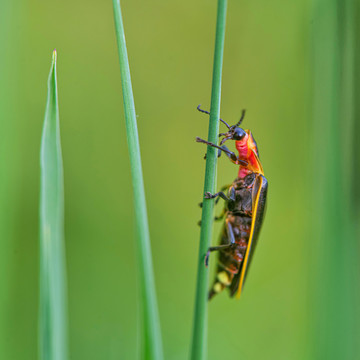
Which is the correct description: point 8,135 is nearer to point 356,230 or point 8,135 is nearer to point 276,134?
point 356,230

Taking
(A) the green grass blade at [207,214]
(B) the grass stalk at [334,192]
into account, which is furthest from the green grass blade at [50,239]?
(B) the grass stalk at [334,192]

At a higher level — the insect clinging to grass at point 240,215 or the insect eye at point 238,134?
the insect eye at point 238,134

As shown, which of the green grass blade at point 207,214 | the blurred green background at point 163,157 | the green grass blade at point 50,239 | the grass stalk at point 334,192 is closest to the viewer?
the green grass blade at point 50,239

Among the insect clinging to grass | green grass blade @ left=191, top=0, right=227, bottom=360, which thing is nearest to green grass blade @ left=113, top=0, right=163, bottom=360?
green grass blade @ left=191, top=0, right=227, bottom=360

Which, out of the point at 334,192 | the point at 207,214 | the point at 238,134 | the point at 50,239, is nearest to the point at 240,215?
the point at 238,134

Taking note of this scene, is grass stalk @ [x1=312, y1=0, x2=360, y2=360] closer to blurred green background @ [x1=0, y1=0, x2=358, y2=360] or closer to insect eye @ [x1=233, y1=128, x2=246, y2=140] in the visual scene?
insect eye @ [x1=233, y1=128, x2=246, y2=140]

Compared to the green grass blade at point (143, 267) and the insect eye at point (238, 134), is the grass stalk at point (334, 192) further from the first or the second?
the green grass blade at point (143, 267)

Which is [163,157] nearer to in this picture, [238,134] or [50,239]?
[238,134]
